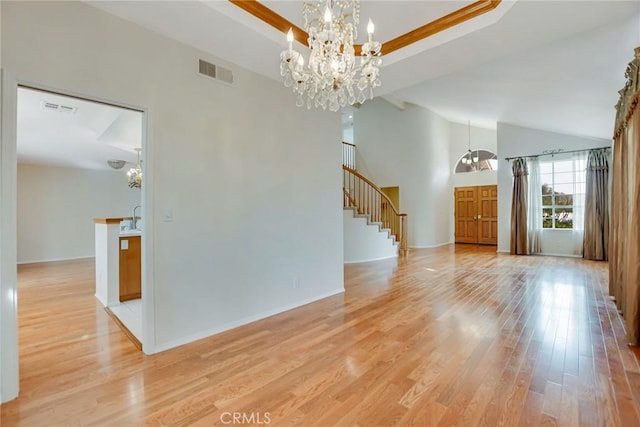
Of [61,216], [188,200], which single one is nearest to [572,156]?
[188,200]

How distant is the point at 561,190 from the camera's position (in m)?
7.33

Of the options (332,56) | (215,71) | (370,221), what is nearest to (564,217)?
(370,221)

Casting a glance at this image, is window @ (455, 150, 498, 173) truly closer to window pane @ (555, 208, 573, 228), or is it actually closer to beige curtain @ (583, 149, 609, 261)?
window pane @ (555, 208, 573, 228)

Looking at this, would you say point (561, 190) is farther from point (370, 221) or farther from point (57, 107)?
point (57, 107)

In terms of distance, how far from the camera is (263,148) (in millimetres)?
3344

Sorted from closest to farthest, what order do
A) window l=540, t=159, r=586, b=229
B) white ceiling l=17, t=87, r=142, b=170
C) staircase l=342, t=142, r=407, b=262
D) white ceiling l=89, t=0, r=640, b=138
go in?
white ceiling l=89, t=0, r=640, b=138, white ceiling l=17, t=87, r=142, b=170, staircase l=342, t=142, r=407, b=262, window l=540, t=159, r=586, b=229

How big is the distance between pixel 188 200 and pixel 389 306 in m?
2.71

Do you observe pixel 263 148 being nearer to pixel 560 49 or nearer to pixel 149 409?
pixel 149 409

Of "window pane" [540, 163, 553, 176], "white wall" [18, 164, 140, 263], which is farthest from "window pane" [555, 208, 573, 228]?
"white wall" [18, 164, 140, 263]

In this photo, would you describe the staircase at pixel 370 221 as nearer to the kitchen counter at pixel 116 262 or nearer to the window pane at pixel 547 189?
the window pane at pixel 547 189

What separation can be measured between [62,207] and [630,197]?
11274 millimetres

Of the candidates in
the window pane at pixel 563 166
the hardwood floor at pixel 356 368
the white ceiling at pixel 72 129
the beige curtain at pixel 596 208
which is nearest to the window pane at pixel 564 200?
the beige curtain at pixel 596 208

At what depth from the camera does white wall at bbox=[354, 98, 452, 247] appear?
30.8 ft

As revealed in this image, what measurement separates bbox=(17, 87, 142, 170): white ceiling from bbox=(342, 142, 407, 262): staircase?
4.00 m
